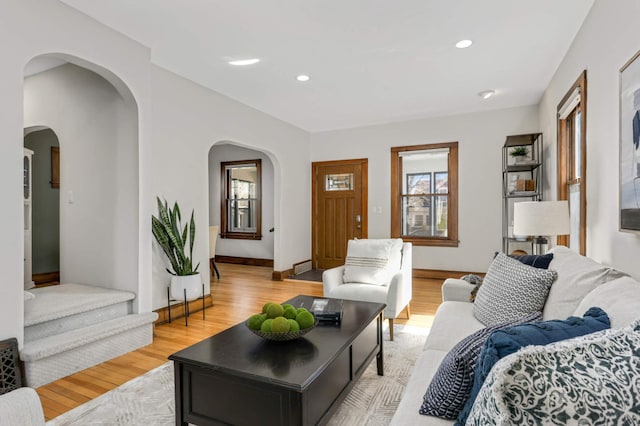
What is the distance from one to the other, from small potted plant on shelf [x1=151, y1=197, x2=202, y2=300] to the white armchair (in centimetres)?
136

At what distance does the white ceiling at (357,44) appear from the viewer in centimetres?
258

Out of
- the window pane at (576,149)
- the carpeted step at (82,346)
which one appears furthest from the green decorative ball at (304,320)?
the window pane at (576,149)

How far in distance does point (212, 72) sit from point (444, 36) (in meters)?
2.34

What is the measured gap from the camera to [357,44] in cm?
314

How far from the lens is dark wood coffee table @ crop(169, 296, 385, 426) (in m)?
1.40

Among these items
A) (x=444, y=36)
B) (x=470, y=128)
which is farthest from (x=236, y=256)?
(x=444, y=36)

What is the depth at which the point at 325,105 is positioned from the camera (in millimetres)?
4965

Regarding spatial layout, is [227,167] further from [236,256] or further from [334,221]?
[334,221]

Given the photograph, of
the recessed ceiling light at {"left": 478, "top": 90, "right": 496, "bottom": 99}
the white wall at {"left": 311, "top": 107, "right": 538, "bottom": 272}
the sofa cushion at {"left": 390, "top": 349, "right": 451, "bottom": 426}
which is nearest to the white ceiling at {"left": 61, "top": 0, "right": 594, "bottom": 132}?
the recessed ceiling light at {"left": 478, "top": 90, "right": 496, "bottom": 99}

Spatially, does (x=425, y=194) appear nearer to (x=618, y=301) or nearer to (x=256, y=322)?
(x=256, y=322)

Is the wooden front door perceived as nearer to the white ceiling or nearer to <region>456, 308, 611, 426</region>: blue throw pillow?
the white ceiling

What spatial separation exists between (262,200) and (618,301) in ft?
21.1

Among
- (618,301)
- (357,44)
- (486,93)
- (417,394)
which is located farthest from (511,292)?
(486,93)

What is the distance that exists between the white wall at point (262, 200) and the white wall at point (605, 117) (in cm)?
529
